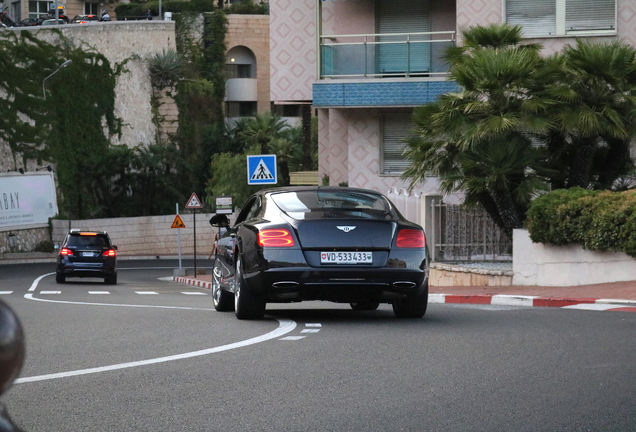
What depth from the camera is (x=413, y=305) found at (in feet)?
40.3

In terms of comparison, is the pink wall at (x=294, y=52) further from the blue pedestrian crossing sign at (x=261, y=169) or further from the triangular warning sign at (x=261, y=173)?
the triangular warning sign at (x=261, y=173)

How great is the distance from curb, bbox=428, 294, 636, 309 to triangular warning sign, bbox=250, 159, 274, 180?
41.3ft

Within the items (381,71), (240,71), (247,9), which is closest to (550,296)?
(381,71)

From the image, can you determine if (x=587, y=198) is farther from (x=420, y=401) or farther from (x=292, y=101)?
(x=292, y=101)

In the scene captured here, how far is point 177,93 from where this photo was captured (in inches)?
2623

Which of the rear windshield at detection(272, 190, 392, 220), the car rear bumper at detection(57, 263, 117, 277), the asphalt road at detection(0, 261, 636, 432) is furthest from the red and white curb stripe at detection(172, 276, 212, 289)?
the asphalt road at detection(0, 261, 636, 432)

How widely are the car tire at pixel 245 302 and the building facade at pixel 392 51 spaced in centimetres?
1717

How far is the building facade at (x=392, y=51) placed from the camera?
90.6ft

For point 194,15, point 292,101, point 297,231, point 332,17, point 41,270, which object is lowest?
point 41,270

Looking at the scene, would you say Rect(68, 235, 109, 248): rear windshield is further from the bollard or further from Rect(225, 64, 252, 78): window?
Rect(225, 64, 252, 78): window

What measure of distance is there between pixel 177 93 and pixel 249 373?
196ft

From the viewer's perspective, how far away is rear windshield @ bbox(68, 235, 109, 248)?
33.2 m

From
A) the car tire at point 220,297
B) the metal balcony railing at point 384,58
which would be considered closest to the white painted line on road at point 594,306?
the car tire at point 220,297

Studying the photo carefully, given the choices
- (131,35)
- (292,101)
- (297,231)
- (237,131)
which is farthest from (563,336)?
(237,131)
